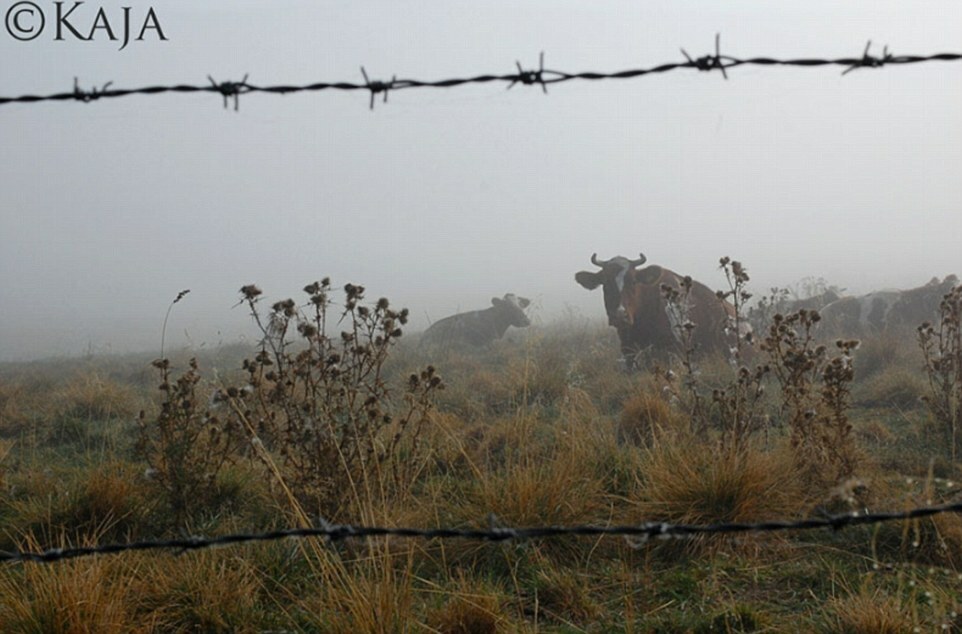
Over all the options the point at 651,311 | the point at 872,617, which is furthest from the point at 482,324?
the point at 872,617

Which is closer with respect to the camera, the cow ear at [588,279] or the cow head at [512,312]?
the cow ear at [588,279]

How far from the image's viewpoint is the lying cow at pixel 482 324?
21578 mm

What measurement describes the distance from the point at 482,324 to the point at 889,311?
11076 millimetres

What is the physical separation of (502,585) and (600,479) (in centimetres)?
124

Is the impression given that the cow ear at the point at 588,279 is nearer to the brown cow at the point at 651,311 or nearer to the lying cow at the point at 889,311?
the brown cow at the point at 651,311

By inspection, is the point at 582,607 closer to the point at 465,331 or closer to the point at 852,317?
the point at 852,317

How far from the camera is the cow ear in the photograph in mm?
14320

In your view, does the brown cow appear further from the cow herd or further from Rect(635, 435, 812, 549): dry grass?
Rect(635, 435, 812, 549): dry grass

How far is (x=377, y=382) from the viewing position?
3.64 m

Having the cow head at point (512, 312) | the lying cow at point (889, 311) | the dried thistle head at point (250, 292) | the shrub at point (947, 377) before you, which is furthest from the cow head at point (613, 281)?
the dried thistle head at point (250, 292)

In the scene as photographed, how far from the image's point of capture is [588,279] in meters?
14.5

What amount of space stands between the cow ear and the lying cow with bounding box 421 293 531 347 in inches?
273

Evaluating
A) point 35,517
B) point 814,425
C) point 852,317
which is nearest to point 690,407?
point 814,425

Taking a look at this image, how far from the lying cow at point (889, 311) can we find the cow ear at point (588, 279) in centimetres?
399
